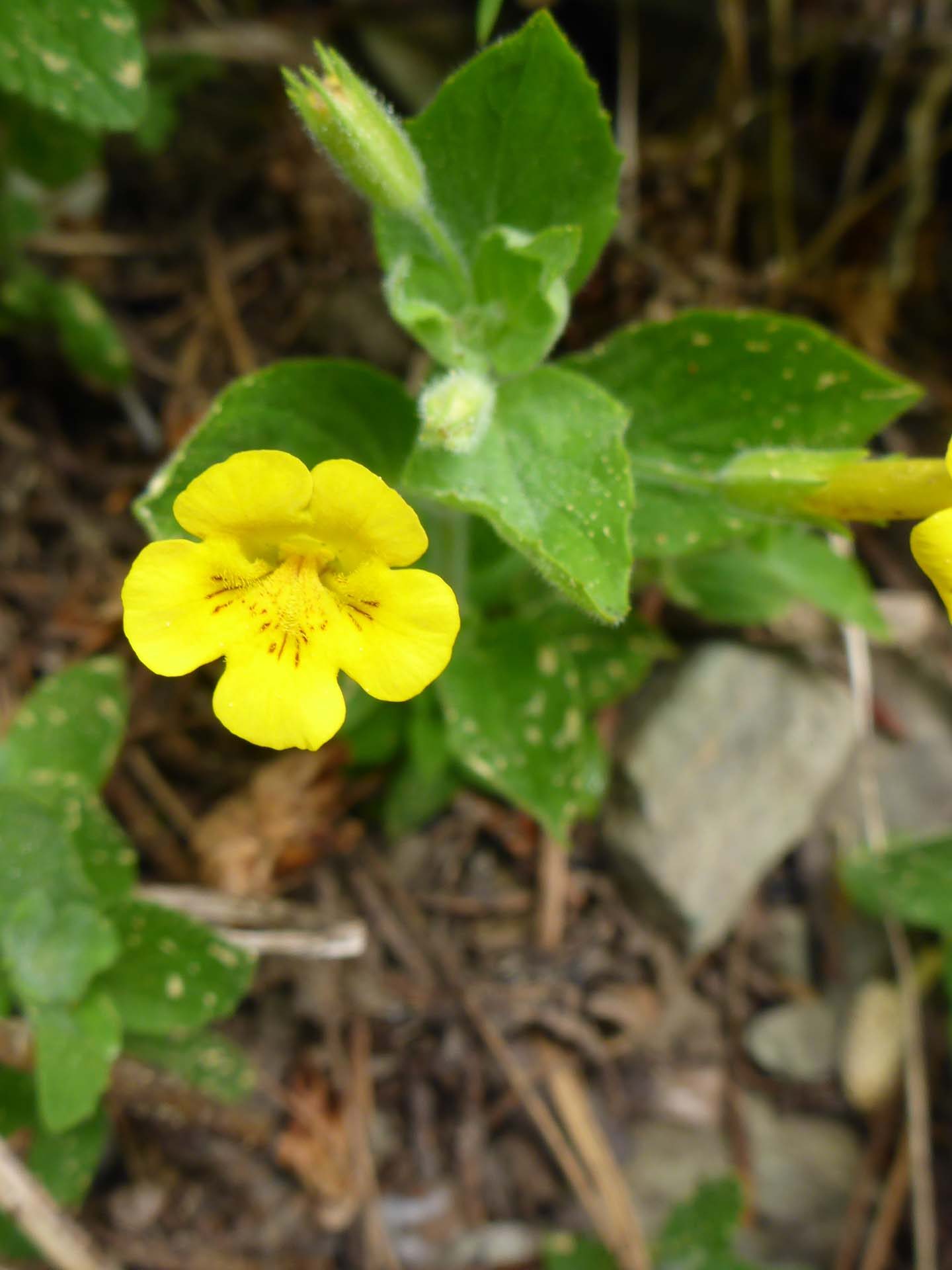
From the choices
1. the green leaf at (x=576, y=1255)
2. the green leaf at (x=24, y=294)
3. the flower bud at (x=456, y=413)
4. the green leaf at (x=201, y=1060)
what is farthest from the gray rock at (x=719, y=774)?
the green leaf at (x=24, y=294)

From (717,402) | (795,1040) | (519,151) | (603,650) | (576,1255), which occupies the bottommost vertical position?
(576,1255)

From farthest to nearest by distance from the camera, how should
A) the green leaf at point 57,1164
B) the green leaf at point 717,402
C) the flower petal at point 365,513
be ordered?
the green leaf at point 57,1164 < the green leaf at point 717,402 < the flower petal at point 365,513

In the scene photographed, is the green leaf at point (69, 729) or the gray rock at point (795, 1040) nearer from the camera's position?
the green leaf at point (69, 729)

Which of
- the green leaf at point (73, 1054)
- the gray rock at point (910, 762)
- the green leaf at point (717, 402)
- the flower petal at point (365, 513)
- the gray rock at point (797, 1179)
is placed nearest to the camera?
the flower petal at point (365, 513)

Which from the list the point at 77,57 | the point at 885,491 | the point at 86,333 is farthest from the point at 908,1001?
the point at 77,57

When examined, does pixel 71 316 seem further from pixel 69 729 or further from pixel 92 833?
pixel 92 833

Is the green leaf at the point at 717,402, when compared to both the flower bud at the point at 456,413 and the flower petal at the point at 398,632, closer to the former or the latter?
the flower bud at the point at 456,413
